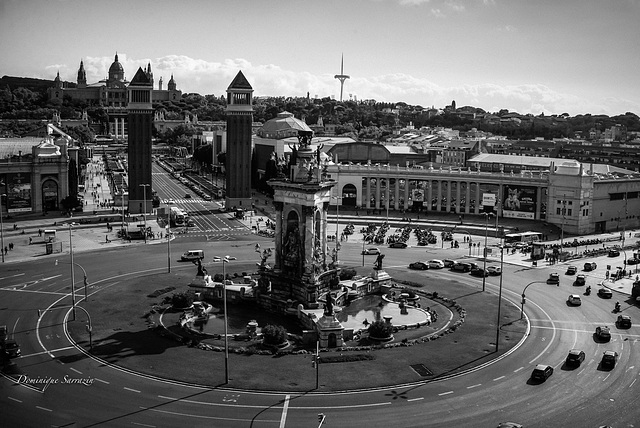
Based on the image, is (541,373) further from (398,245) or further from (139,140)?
(139,140)

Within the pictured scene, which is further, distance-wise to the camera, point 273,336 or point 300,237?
point 300,237

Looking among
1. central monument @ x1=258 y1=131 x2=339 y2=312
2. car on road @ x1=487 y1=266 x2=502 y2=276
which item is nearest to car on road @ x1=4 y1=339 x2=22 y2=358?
central monument @ x1=258 y1=131 x2=339 y2=312

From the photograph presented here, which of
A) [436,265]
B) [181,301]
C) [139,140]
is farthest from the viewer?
[139,140]

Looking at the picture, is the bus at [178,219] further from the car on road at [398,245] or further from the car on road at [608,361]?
the car on road at [608,361]

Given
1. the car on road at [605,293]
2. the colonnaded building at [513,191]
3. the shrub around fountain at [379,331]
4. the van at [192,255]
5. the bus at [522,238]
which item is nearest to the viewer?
the shrub around fountain at [379,331]

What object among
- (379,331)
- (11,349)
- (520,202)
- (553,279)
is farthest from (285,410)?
(520,202)

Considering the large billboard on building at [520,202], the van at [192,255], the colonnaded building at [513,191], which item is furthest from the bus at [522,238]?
the van at [192,255]
